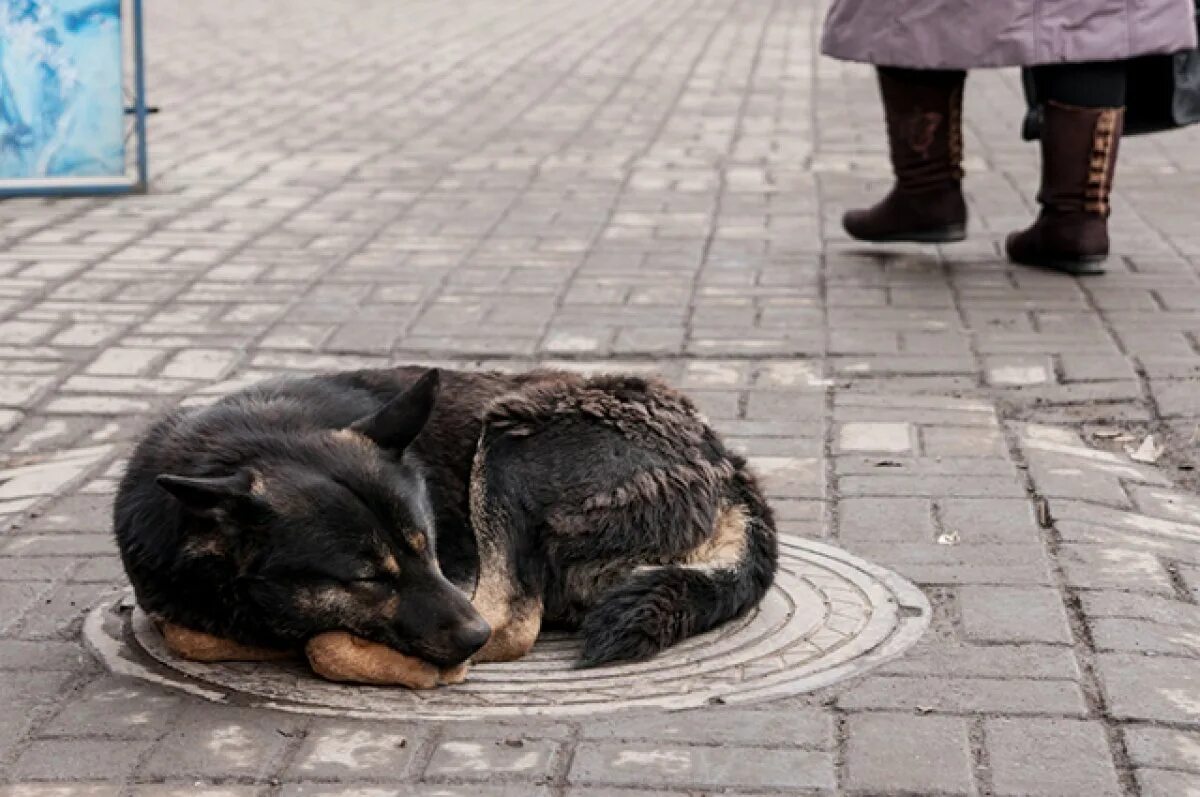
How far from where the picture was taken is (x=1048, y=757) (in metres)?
3.63

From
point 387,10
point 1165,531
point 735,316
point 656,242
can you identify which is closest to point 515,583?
point 1165,531

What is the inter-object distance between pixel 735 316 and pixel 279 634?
12.7 feet

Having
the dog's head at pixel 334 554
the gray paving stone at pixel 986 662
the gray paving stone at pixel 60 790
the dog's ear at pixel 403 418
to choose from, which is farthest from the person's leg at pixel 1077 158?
the gray paving stone at pixel 60 790

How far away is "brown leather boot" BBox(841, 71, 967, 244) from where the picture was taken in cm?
823

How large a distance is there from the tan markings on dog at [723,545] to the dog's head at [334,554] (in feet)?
1.97

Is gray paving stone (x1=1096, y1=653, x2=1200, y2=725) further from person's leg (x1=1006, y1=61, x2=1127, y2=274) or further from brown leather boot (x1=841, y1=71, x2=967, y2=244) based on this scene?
brown leather boot (x1=841, y1=71, x2=967, y2=244)

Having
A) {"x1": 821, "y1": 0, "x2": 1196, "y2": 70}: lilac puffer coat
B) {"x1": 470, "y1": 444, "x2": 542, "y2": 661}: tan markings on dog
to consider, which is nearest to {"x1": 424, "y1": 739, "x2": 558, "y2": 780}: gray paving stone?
{"x1": 470, "y1": 444, "x2": 542, "y2": 661}: tan markings on dog

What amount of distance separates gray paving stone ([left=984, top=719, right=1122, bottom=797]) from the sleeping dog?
74 centimetres

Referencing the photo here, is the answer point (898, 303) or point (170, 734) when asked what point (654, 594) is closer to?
point (170, 734)

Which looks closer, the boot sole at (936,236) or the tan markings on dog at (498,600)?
the tan markings on dog at (498,600)

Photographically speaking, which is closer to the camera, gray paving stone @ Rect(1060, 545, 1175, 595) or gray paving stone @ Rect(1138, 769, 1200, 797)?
gray paving stone @ Rect(1138, 769, 1200, 797)

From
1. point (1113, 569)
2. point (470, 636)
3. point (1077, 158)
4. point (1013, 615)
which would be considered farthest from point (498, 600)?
point (1077, 158)

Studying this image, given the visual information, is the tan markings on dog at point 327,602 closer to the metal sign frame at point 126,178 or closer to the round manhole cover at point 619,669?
the round manhole cover at point 619,669

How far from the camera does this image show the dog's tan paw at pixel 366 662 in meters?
3.94
